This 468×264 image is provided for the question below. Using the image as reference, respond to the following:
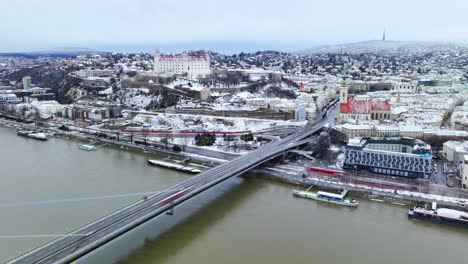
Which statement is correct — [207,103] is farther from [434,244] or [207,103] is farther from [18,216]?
[434,244]

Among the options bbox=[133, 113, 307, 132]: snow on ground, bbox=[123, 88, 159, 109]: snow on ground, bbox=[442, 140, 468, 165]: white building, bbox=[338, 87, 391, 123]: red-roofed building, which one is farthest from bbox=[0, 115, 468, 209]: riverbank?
bbox=[338, 87, 391, 123]: red-roofed building

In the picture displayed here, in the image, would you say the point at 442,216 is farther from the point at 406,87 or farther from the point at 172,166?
the point at 406,87

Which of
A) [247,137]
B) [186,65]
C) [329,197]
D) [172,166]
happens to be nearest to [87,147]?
[172,166]

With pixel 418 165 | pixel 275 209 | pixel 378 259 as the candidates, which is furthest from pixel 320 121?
pixel 378 259

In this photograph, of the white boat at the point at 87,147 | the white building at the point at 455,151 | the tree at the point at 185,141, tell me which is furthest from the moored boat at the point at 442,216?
the white boat at the point at 87,147

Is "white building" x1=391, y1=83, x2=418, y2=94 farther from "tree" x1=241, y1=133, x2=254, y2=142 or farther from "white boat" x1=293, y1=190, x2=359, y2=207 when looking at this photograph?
"white boat" x1=293, y1=190, x2=359, y2=207

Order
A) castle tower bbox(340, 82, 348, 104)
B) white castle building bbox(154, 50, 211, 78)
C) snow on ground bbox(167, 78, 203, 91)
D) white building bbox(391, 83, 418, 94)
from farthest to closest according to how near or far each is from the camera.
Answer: white castle building bbox(154, 50, 211, 78) < white building bbox(391, 83, 418, 94) < snow on ground bbox(167, 78, 203, 91) < castle tower bbox(340, 82, 348, 104)

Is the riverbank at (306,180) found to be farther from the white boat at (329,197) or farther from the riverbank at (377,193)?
the white boat at (329,197)
